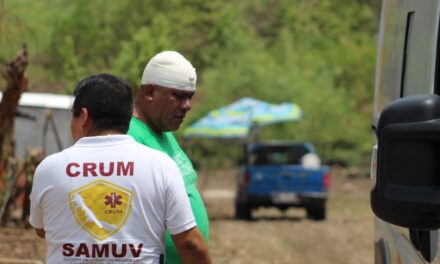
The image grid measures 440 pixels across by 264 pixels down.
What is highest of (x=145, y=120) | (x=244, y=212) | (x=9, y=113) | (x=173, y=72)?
(x=173, y=72)

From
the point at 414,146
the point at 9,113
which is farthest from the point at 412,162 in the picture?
the point at 9,113

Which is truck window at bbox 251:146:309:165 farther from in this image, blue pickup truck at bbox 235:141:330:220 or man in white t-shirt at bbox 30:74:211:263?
man in white t-shirt at bbox 30:74:211:263

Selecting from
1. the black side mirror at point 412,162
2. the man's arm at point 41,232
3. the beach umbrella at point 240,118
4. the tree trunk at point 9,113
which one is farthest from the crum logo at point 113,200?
the beach umbrella at point 240,118

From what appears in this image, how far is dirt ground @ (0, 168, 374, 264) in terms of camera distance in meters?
15.0

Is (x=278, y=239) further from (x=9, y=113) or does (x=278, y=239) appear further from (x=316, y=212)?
(x=9, y=113)

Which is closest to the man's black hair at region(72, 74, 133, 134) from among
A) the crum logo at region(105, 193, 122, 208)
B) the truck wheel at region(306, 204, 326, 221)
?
the crum logo at region(105, 193, 122, 208)

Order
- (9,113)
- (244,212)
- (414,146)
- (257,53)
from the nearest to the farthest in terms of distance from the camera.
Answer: (414,146)
(9,113)
(244,212)
(257,53)

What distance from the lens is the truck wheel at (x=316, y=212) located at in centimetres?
2769

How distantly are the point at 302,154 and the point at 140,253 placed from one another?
24.3 m

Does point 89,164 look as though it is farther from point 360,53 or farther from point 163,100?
point 360,53

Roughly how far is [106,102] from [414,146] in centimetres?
141

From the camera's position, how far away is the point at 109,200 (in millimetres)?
4258

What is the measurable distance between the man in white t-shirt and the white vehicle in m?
0.80

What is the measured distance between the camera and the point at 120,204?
4.27 m
